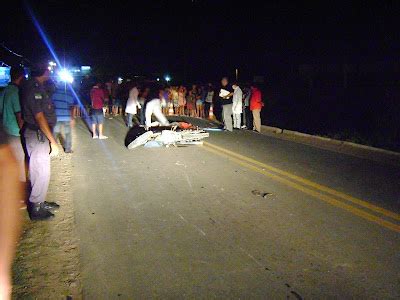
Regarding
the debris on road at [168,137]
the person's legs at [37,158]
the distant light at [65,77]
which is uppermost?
the distant light at [65,77]

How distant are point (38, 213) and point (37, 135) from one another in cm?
109

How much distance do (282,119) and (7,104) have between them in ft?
55.5

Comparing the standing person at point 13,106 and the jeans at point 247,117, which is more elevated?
the standing person at point 13,106

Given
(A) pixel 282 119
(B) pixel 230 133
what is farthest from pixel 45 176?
(A) pixel 282 119

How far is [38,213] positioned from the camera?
18.7 ft

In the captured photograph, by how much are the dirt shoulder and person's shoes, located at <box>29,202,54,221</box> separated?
0.27 ft

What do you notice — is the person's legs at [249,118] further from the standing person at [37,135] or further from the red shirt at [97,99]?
the standing person at [37,135]

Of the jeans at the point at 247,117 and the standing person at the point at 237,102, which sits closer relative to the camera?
the standing person at the point at 237,102

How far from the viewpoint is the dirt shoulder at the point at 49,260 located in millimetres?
3863

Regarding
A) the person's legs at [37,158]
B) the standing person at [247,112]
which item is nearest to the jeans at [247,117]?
the standing person at [247,112]

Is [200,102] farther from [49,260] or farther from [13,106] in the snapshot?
[49,260]

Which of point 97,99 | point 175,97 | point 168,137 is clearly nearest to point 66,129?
point 97,99

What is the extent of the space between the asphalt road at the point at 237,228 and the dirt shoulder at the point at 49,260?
5.8 inches

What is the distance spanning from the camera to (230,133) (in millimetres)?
15500
